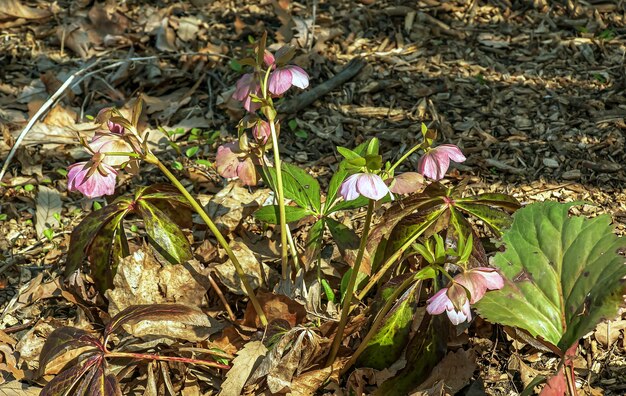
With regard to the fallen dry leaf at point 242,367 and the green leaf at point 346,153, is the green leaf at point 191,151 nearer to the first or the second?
the fallen dry leaf at point 242,367

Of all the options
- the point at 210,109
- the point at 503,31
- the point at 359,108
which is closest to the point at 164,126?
the point at 210,109

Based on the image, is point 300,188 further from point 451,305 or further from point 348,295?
point 451,305

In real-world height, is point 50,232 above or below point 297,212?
below

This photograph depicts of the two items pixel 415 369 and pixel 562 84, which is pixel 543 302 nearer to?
pixel 415 369

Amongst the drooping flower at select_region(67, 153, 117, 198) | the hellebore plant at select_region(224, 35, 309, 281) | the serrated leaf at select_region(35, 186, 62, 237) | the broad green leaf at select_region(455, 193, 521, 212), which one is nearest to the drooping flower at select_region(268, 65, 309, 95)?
the hellebore plant at select_region(224, 35, 309, 281)

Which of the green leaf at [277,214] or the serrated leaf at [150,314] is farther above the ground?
the green leaf at [277,214]

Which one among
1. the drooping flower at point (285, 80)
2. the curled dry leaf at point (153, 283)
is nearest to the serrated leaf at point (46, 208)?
the curled dry leaf at point (153, 283)
